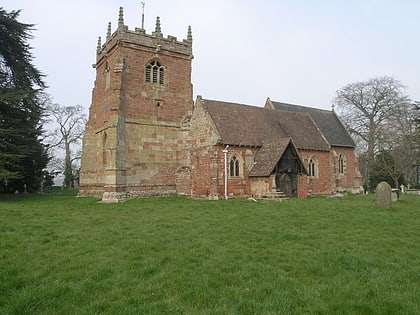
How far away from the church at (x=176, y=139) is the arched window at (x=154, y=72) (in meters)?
0.08

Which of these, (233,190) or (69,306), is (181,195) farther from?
(69,306)

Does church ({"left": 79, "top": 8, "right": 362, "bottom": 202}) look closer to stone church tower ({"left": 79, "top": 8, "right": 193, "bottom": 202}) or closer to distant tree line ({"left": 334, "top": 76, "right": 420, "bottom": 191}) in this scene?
stone church tower ({"left": 79, "top": 8, "right": 193, "bottom": 202})

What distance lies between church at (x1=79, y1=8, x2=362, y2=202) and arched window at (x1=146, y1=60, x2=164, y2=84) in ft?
0.26

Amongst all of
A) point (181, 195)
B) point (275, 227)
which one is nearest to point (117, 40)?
point (181, 195)

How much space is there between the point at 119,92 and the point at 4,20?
921 centimetres

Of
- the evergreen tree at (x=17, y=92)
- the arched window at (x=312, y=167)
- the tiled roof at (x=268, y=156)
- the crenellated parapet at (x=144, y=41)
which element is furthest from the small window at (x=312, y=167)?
the evergreen tree at (x=17, y=92)

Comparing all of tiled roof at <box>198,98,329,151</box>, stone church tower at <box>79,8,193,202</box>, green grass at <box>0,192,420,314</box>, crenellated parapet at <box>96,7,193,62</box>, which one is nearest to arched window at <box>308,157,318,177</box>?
tiled roof at <box>198,98,329,151</box>

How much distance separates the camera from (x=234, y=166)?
25391 mm

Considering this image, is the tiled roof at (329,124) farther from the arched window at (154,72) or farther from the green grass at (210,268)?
the green grass at (210,268)

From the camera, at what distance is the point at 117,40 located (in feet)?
87.9

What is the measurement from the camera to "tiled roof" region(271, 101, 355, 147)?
33541 millimetres

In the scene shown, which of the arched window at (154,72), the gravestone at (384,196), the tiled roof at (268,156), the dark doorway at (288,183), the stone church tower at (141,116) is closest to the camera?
the gravestone at (384,196)

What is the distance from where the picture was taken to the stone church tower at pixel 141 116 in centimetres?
2575

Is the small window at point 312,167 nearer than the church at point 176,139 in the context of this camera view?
No
